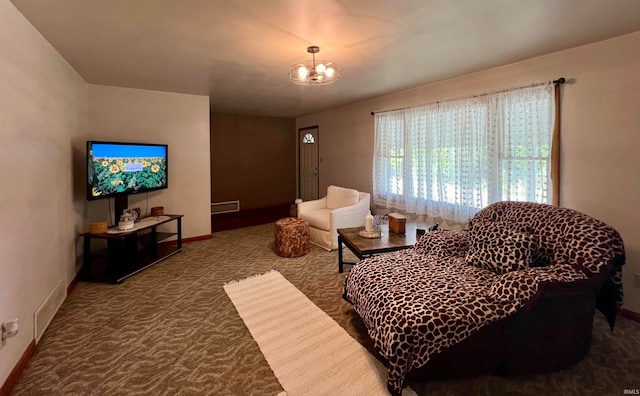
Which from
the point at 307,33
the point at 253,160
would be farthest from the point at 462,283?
the point at 253,160

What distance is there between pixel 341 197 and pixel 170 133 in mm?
2871

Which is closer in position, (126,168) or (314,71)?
(314,71)

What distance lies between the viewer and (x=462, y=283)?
1.90 meters

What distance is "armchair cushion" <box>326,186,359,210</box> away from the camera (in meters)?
4.55

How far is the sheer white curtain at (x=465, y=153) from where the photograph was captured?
301 centimetres

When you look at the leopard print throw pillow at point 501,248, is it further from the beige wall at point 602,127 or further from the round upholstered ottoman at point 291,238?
the round upholstered ottoman at point 291,238

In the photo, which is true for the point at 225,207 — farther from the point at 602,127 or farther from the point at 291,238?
the point at 602,127

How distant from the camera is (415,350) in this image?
154 cm

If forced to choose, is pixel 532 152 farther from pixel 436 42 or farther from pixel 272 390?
pixel 272 390

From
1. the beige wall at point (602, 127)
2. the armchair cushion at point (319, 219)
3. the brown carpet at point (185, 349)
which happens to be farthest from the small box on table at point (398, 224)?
the beige wall at point (602, 127)

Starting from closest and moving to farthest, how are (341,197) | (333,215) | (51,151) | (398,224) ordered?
(51,151)
(398,224)
(333,215)
(341,197)

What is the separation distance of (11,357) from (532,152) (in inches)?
179

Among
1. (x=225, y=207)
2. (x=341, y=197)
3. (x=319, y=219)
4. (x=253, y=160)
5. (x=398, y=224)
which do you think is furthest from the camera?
(x=253, y=160)

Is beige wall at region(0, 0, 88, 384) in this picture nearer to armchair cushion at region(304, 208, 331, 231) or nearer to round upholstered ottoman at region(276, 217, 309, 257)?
round upholstered ottoman at region(276, 217, 309, 257)
